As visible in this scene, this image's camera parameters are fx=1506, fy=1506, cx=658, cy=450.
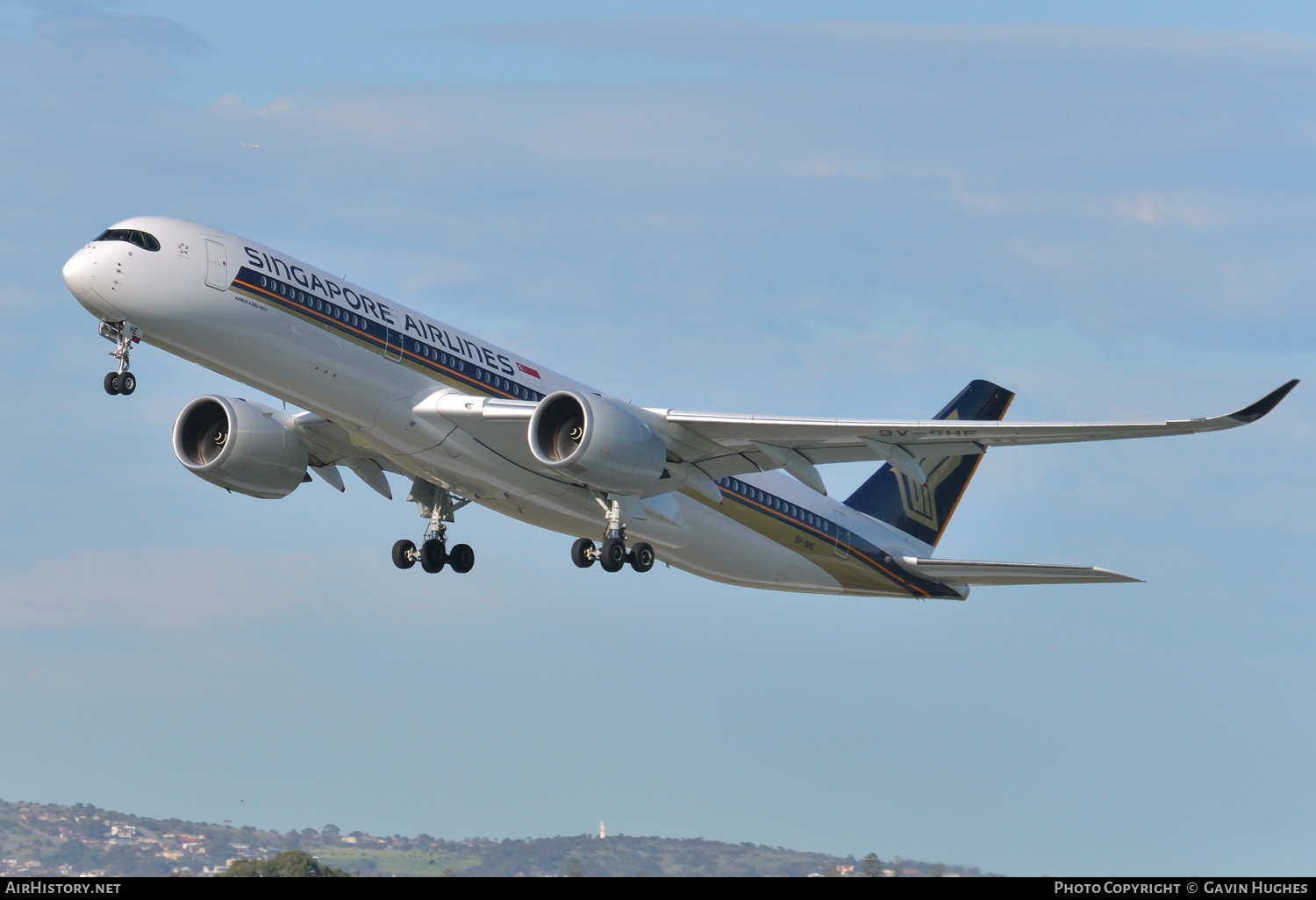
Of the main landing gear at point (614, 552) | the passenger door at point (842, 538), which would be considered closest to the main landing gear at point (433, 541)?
the main landing gear at point (614, 552)

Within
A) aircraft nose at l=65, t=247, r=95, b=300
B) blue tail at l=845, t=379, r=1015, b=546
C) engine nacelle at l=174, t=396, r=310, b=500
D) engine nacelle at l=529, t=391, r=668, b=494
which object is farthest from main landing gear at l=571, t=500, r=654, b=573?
aircraft nose at l=65, t=247, r=95, b=300

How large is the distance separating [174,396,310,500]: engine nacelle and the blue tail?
52.6 ft

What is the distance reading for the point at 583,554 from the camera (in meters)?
36.6

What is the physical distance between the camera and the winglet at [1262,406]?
85.1ft

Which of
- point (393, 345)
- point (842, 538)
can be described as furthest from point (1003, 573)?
point (393, 345)

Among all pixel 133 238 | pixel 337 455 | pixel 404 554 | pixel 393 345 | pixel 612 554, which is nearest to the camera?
pixel 133 238

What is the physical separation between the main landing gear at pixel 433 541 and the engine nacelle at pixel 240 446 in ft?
10.6

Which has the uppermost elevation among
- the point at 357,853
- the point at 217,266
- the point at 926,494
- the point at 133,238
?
the point at 926,494

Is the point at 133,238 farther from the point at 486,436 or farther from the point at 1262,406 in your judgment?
the point at 1262,406

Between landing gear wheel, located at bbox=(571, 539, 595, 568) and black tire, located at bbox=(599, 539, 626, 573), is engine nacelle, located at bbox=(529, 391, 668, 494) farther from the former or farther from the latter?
landing gear wheel, located at bbox=(571, 539, 595, 568)

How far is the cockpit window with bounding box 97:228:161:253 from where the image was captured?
98.2 ft

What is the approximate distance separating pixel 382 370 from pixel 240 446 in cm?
626

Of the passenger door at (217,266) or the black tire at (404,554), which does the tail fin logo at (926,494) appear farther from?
the passenger door at (217,266)
